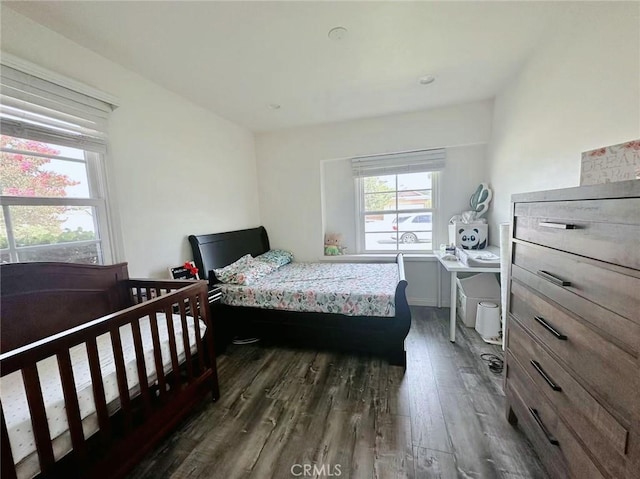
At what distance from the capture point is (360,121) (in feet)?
11.1

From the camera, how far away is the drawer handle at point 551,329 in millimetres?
1001

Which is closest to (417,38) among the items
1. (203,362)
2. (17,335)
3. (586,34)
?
(586,34)

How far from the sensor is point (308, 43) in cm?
182

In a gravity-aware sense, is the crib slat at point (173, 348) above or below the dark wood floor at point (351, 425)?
above

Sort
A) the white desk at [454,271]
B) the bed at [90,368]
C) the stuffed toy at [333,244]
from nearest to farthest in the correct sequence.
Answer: the bed at [90,368]
the white desk at [454,271]
the stuffed toy at [333,244]

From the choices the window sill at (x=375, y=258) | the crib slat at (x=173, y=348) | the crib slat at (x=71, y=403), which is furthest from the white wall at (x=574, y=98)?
the crib slat at (x=71, y=403)

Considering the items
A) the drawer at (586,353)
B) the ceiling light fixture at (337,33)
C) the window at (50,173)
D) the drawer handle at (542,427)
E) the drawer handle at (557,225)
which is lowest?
the drawer handle at (542,427)

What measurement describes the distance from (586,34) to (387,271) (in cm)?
233

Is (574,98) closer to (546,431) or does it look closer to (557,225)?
(557,225)

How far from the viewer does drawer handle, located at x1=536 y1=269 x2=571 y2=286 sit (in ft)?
3.25

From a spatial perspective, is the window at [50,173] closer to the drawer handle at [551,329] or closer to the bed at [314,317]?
the bed at [314,317]

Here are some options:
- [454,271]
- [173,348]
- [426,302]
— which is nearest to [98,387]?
[173,348]

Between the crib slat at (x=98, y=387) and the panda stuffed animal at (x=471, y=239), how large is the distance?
127 inches

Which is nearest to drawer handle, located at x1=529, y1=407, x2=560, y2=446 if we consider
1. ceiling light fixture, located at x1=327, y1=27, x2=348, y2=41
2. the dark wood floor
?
the dark wood floor
